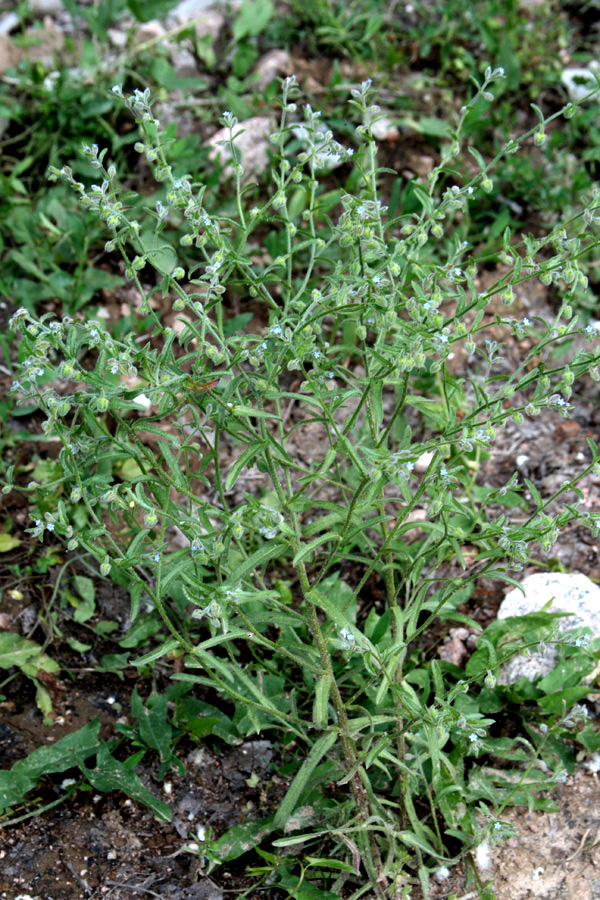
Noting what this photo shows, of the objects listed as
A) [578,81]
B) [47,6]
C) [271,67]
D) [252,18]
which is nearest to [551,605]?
[578,81]

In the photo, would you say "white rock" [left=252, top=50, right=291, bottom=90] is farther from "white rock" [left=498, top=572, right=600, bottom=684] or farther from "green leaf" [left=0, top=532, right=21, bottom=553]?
"white rock" [left=498, top=572, right=600, bottom=684]

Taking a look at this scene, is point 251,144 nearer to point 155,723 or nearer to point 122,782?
point 155,723

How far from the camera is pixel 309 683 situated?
2727mm

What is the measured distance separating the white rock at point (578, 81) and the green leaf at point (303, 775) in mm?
3359

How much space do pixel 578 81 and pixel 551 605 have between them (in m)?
2.76

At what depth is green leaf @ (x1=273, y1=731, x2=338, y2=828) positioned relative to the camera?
2326mm

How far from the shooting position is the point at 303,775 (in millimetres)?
2383

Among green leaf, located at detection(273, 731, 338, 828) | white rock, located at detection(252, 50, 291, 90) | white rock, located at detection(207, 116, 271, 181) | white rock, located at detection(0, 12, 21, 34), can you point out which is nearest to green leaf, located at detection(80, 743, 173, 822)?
green leaf, located at detection(273, 731, 338, 828)

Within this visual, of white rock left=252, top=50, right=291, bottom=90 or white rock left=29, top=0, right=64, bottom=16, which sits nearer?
white rock left=252, top=50, right=291, bottom=90

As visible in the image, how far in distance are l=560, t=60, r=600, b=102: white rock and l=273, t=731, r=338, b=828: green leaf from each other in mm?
3359

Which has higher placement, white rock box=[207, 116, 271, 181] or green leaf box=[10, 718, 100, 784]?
white rock box=[207, 116, 271, 181]

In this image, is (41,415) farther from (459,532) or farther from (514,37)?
(514,37)

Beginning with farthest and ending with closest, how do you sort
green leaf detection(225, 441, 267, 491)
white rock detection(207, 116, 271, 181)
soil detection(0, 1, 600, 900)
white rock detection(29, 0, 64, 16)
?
white rock detection(29, 0, 64, 16) < white rock detection(207, 116, 271, 181) < soil detection(0, 1, 600, 900) < green leaf detection(225, 441, 267, 491)

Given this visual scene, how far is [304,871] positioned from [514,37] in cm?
406
